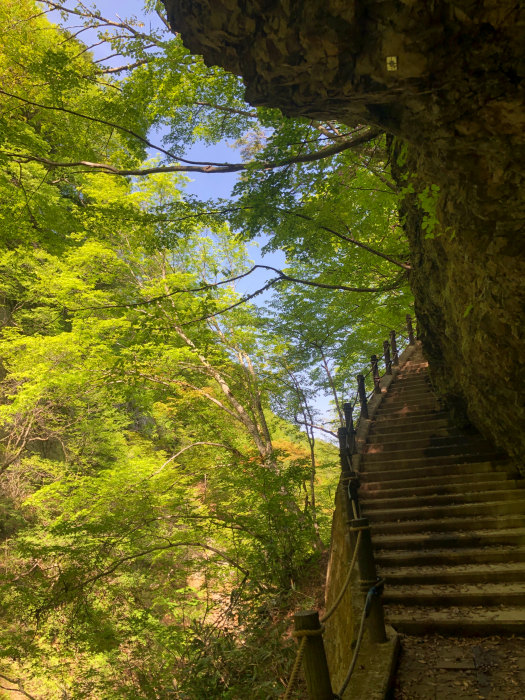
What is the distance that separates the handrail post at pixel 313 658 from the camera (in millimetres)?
1924

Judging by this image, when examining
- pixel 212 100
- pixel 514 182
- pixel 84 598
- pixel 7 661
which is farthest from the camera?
pixel 7 661

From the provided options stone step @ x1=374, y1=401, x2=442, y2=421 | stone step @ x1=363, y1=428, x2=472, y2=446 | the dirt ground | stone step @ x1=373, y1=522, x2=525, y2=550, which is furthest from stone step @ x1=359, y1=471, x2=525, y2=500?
stone step @ x1=374, y1=401, x2=442, y2=421

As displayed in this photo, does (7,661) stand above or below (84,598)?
below

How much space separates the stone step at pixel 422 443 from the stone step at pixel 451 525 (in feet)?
6.48

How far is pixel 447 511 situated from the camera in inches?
204

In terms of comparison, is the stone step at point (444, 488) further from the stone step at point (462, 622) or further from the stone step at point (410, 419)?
the stone step at point (410, 419)

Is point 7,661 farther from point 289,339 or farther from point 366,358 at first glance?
point 366,358

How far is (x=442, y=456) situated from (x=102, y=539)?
642cm

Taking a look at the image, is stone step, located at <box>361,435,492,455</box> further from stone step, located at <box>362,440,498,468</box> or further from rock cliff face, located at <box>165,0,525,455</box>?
rock cliff face, located at <box>165,0,525,455</box>

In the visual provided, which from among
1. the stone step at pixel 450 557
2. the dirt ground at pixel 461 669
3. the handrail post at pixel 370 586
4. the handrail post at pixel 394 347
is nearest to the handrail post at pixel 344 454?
Answer: the stone step at pixel 450 557

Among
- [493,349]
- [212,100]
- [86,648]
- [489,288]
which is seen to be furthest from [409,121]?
[86,648]

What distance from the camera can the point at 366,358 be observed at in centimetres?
1516

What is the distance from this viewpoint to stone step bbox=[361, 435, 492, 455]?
6.73 meters

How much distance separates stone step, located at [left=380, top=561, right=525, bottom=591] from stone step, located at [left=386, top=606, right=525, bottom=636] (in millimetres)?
409
